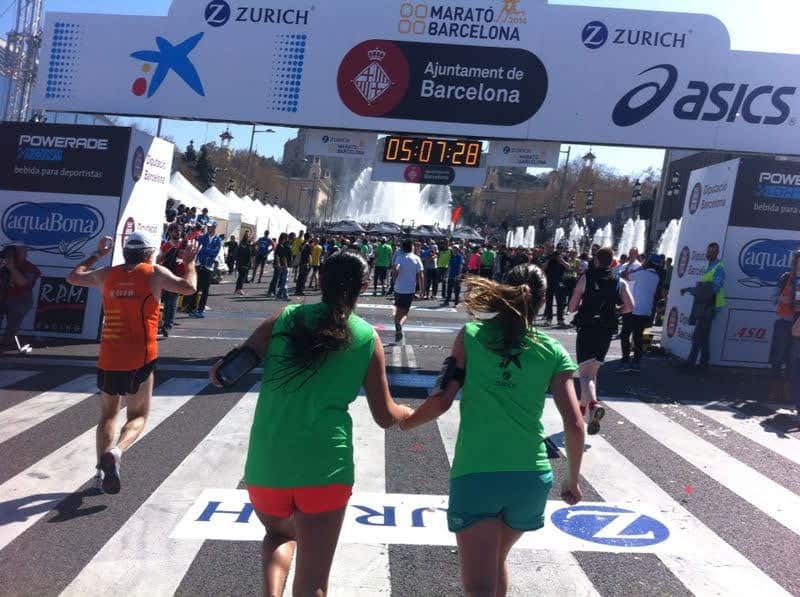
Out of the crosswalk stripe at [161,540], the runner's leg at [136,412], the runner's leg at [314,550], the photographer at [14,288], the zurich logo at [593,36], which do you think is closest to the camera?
the runner's leg at [314,550]

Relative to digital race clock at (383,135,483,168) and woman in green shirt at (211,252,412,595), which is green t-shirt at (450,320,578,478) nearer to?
woman in green shirt at (211,252,412,595)

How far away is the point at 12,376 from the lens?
885 centimetres

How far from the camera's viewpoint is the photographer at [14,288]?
10219 mm

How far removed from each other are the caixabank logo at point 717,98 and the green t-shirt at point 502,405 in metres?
10.6

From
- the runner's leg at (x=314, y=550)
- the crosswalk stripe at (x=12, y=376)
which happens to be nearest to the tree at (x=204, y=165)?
the crosswalk stripe at (x=12, y=376)

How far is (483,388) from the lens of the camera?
9.90 ft

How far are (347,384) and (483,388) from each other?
59 cm

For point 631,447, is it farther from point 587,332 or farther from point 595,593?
point 595,593

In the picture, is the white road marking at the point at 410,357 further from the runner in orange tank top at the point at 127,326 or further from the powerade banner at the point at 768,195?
the runner in orange tank top at the point at 127,326

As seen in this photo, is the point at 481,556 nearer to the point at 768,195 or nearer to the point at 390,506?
the point at 390,506

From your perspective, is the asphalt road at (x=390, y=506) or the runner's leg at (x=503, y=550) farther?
the asphalt road at (x=390, y=506)

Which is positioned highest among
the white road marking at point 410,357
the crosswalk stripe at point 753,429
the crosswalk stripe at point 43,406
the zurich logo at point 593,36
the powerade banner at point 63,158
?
the zurich logo at point 593,36

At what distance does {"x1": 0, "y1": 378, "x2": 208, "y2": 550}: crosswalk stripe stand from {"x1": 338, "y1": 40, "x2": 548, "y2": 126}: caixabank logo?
773cm

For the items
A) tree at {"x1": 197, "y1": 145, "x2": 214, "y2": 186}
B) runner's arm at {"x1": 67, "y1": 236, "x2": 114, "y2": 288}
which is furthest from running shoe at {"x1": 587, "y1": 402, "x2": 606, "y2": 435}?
tree at {"x1": 197, "y1": 145, "x2": 214, "y2": 186}
